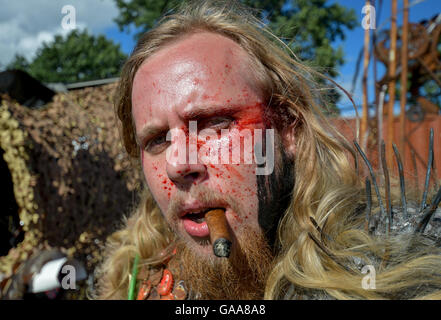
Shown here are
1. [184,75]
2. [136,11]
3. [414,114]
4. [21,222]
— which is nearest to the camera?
[184,75]

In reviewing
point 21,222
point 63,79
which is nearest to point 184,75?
point 21,222

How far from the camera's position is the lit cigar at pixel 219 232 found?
1.04 m

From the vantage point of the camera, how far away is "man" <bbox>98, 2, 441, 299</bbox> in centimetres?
107

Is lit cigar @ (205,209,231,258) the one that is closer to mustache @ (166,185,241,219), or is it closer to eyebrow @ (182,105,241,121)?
mustache @ (166,185,241,219)

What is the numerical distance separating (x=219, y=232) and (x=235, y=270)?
0.86 ft

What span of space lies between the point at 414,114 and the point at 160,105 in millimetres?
3515

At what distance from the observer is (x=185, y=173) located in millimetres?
1156

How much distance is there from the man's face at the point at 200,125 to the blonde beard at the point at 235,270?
46 mm

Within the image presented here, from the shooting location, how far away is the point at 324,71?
5.06 feet

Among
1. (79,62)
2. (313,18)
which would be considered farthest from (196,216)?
(79,62)

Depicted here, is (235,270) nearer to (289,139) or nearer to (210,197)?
(210,197)

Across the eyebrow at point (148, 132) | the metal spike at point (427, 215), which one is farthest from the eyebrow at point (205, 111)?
the metal spike at point (427, 215)

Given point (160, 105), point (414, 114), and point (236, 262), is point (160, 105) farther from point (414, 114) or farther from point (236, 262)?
point (414, 114)

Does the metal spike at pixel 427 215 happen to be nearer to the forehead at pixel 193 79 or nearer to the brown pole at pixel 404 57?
the forehead at pixel 193 79
